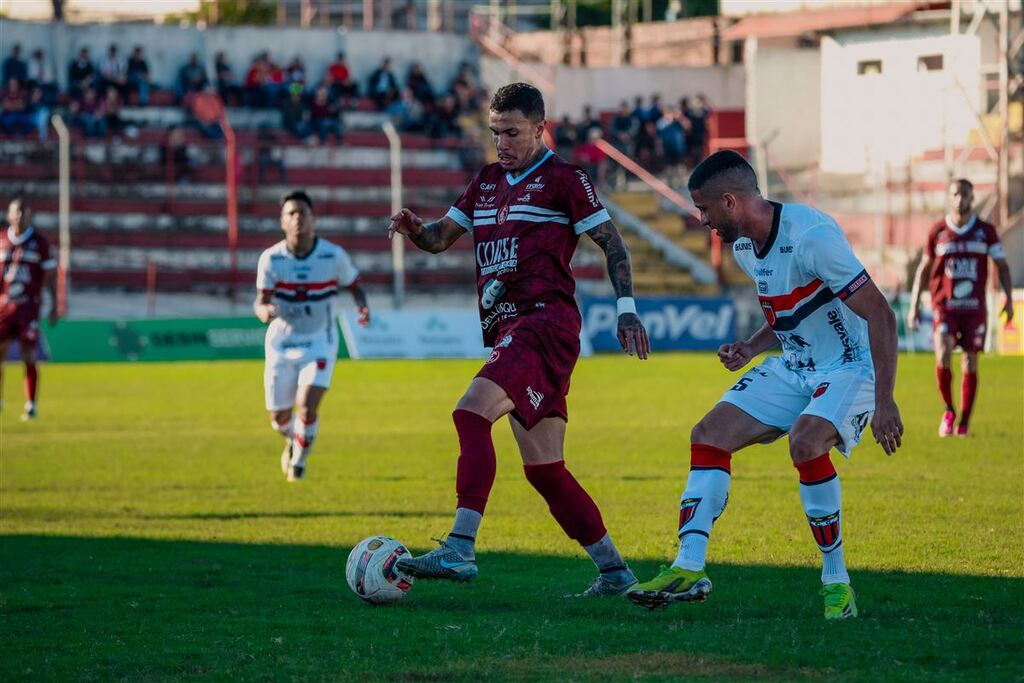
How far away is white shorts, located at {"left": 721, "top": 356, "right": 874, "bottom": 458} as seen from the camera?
6.95 metres

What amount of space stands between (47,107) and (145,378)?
536 inches

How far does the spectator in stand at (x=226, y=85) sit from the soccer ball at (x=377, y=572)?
35322 millimetres

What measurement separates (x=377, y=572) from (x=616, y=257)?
1.85 metres

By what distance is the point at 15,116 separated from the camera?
37625mm

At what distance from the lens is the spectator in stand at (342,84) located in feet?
140

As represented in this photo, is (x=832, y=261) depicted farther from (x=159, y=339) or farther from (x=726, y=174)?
(x=159, y=339)

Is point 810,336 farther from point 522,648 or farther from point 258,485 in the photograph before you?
point 258,485

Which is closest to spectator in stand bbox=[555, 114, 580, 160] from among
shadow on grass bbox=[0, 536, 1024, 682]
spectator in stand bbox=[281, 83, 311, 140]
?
spectator in stand bbox=[281, 83, 311, 140]

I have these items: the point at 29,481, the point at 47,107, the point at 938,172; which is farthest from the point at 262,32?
the point at 29,481

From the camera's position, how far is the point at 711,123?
44750 mm

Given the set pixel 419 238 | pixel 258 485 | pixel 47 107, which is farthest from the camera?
pixel 47 107

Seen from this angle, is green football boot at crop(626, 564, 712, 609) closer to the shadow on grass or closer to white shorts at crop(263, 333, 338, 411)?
the shadow on grass

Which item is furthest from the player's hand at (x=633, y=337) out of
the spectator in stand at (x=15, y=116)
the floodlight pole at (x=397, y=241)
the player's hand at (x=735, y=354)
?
the spectator in stand at (x=15, y=116)

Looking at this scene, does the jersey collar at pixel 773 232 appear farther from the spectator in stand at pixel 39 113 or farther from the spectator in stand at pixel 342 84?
the spectator in stand at pixel 342 84
